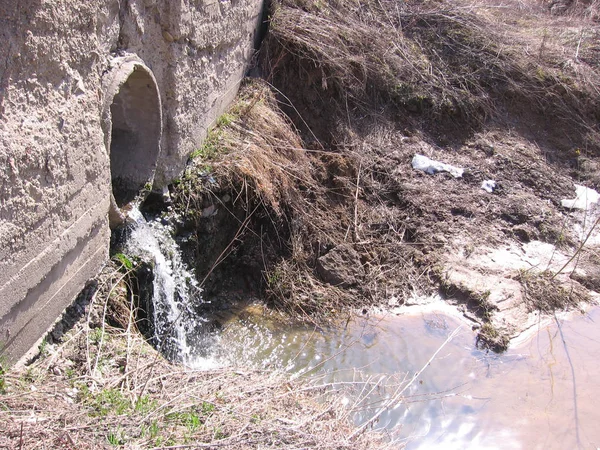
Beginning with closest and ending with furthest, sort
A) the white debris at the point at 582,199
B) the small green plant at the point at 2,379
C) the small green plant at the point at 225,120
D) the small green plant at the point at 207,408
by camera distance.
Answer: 1. the small green plant at the point at 2,379
2. the small green plant at the point at 207,408
3. the small green plant at the point at 225,120
4. the white debris at the point at 582,199

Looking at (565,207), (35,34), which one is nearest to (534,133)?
(565,207)

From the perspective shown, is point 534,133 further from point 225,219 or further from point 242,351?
point 242,351

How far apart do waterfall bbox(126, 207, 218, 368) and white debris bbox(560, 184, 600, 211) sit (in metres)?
4.02

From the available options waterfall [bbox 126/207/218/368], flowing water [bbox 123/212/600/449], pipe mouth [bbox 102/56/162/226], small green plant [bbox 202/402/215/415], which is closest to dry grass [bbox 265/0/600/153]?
pipe mouth [bbox 102/56/162/226]

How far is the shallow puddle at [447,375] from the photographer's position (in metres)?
3.77

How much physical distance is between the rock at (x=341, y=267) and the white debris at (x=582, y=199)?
8.28ft

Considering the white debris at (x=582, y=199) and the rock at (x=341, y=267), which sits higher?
the white debris at (x=582, y=199)

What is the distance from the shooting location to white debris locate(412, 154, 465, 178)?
6.07 metres

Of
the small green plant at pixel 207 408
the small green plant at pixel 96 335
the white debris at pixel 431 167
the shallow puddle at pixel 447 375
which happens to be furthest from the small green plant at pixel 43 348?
the white debris at pixel 431 167

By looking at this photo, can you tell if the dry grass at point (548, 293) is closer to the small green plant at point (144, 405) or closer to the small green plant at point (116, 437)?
the small green plant at point (144, 405)

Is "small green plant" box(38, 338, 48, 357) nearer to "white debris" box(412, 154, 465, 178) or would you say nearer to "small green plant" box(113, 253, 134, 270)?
"small green plant" box(113, 253, 134, 270)

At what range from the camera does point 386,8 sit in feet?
23.4

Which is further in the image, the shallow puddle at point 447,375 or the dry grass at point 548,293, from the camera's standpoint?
the dry grass at point 548,293

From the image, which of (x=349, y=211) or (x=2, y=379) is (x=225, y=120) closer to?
(x=349, y=211)
